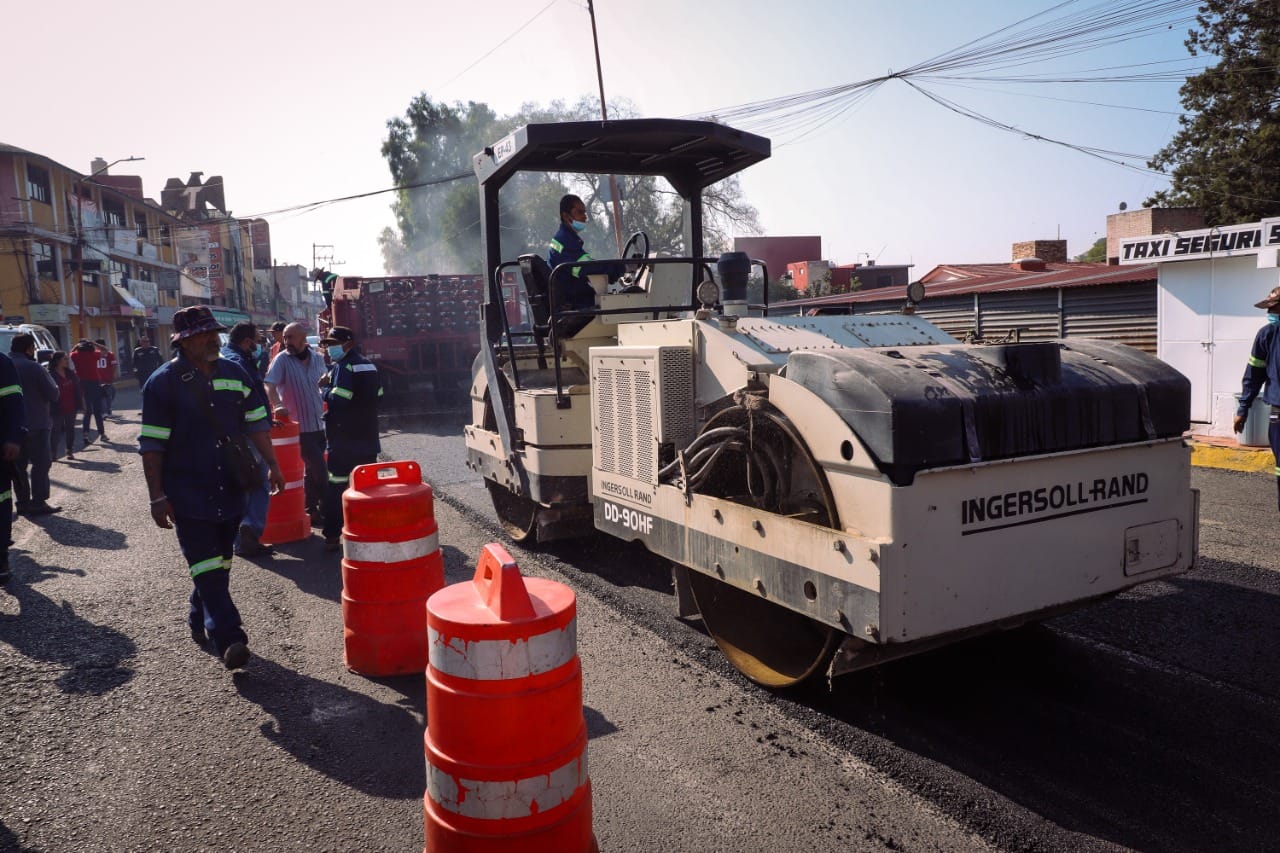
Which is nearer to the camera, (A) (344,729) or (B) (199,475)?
(A) (344,729)

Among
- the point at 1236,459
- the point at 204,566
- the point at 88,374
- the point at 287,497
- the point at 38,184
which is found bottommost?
the point at 1236,459

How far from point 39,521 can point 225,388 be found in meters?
5.60

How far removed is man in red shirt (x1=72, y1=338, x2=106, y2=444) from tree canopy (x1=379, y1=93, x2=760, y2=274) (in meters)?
27.8

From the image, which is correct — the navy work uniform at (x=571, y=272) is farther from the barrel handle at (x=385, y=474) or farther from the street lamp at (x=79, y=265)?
the street lamp at (x=79, y=265)

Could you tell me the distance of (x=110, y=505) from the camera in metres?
9.60

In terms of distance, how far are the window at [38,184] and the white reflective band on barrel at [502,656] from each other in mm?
39874

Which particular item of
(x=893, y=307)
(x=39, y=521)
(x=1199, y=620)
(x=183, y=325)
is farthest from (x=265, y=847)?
(x=893, y=307)

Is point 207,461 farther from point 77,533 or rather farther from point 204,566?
point 77,533

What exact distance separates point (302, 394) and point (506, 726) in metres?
5.83

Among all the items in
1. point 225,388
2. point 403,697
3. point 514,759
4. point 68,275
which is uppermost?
point 68,275

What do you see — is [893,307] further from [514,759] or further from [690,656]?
[514,759]

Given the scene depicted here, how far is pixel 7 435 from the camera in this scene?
21.1 ft

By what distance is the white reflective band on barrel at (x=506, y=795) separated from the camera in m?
2.48

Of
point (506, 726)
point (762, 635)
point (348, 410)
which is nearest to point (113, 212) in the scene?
point (348, 410)
